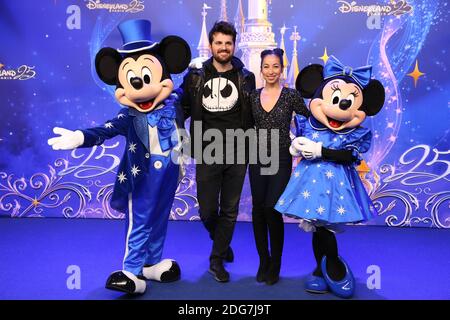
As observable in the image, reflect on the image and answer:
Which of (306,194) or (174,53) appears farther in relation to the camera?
(174,53)

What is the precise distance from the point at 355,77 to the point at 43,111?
124 inches

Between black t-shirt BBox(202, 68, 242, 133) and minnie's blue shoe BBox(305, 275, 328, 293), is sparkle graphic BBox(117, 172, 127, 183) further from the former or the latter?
minnie's blue shoe BBox(305, 275, 328, 293)

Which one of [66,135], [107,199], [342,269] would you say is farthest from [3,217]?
[342,269]

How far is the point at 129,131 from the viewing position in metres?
2.88

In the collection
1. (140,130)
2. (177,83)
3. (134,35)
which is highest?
(134,35)

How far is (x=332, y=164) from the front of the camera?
2762 millimetres

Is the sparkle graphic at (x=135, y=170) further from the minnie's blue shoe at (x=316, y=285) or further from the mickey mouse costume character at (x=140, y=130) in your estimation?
the minnie's blue shoe at (x=316, y=285)

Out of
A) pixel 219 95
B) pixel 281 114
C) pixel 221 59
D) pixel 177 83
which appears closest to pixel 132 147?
pixel 219 95

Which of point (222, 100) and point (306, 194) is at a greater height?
point (222, 100)

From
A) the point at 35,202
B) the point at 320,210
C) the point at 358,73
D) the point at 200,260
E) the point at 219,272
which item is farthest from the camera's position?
the point at 35,202

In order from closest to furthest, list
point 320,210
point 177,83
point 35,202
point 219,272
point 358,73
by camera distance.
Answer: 1. point 320,210
2. point 358,73
3. point 219,272
4. point 177,83
5. point 35,202

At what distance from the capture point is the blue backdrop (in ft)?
14.5

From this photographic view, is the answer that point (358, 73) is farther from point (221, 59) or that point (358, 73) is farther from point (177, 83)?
point (177, 83)

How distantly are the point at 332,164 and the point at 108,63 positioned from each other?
1.44 metres
